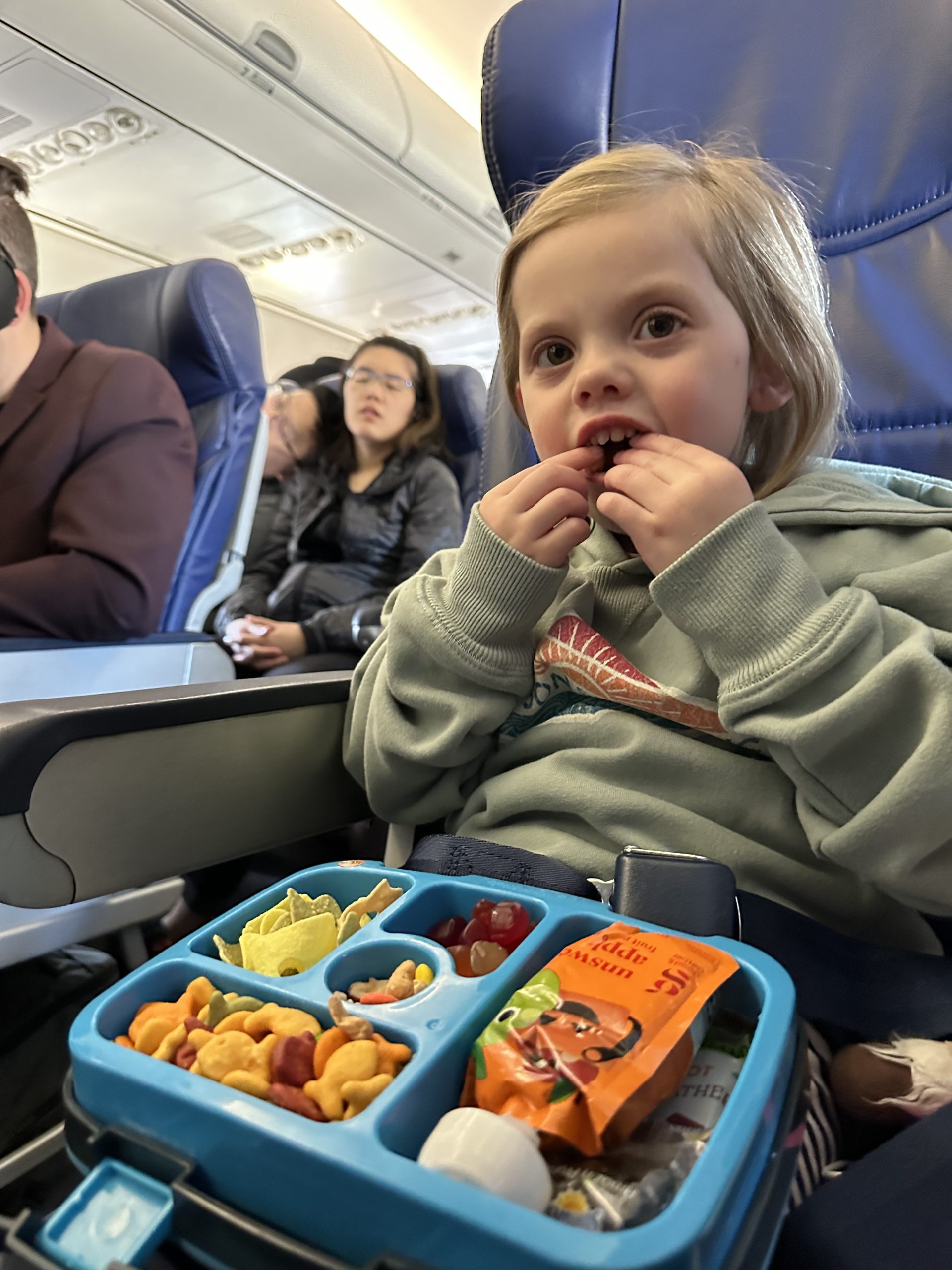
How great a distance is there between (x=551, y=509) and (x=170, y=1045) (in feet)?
1.46

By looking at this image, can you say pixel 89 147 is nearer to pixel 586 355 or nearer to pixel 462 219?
pixel 462 219

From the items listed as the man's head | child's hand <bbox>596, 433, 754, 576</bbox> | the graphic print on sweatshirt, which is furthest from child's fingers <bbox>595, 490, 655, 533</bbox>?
the man's head

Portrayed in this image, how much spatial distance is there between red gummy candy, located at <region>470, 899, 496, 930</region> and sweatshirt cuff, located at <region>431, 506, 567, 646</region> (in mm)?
248

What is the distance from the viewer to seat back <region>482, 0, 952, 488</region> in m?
0.82

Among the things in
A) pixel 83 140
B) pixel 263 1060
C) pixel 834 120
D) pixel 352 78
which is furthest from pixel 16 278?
pixel 83 140

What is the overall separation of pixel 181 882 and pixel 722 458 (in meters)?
1.03

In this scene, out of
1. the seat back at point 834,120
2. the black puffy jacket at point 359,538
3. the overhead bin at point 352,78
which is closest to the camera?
the seat back at point 834,120

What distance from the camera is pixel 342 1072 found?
1.15 feet

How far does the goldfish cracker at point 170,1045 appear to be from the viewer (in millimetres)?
375

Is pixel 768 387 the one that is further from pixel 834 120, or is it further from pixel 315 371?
pixel 315 371

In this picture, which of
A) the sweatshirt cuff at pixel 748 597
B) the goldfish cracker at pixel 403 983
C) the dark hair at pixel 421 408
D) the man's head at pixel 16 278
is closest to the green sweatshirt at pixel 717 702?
the sweatshirt cuff at pixel 748 597

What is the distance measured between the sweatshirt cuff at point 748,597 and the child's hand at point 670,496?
18mm

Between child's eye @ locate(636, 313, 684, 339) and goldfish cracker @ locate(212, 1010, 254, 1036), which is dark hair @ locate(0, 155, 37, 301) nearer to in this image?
child's eye @ locate(636, 313, 684, 339)

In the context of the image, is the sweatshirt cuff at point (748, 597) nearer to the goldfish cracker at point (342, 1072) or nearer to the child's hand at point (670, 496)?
the child's hand at point (670, 496)
